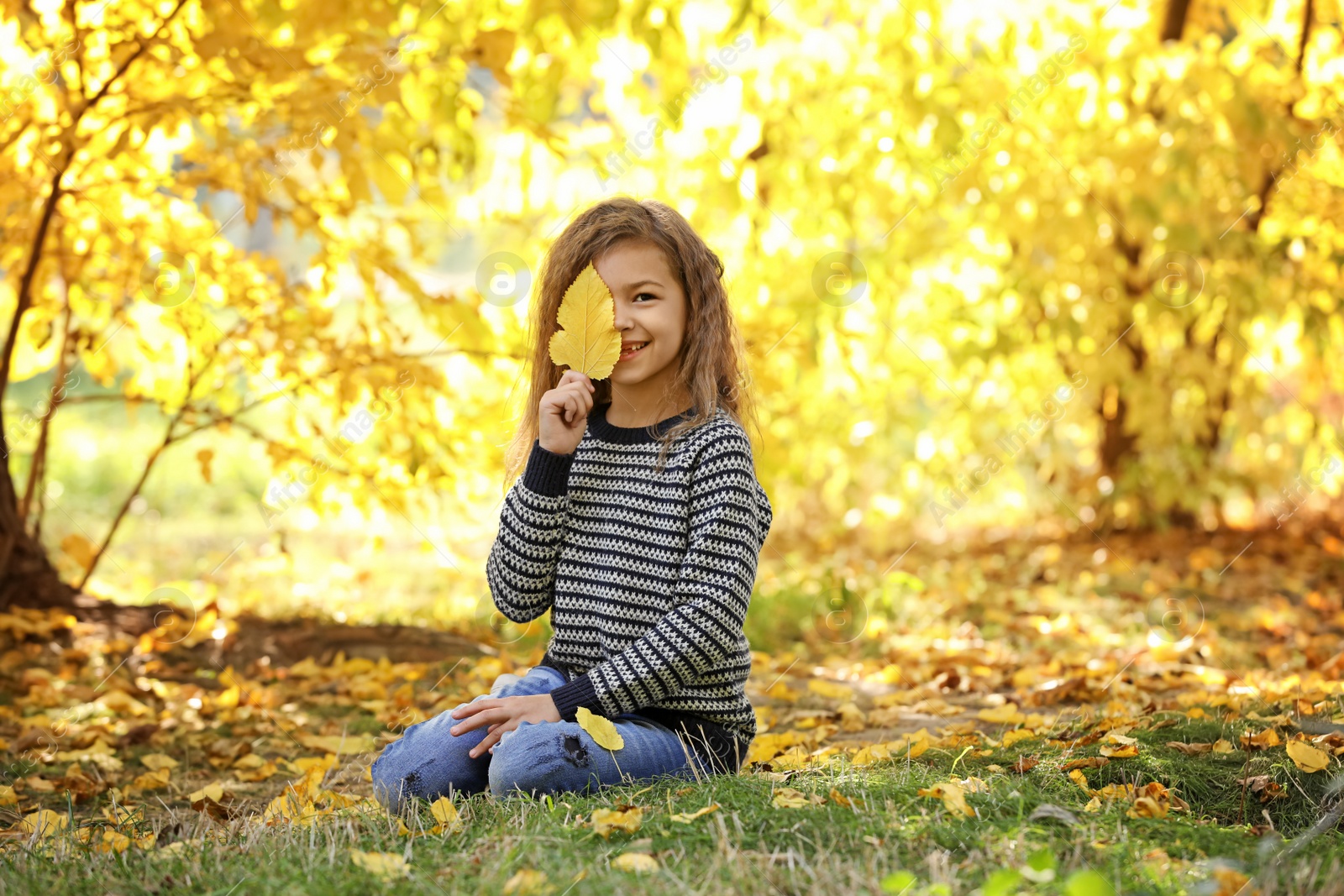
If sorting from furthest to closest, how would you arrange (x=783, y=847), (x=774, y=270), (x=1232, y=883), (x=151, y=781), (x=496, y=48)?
1. (x=774, y=270)
2. (x=496, y=48)
3. (x=151, y=781)
4. (x=783, y=847)
5. (x=1232, y=883)

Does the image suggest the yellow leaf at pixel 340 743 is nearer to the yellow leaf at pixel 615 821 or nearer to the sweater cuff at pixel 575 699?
the sweater cuff at pixel 575 699

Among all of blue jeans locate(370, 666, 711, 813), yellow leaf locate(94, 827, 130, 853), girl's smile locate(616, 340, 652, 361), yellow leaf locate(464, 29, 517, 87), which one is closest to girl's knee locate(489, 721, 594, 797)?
blue jeans locate(370, 666, 711, 813)

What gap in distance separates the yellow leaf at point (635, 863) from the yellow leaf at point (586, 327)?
0.82m

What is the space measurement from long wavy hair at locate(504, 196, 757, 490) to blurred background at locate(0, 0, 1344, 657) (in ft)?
0.50

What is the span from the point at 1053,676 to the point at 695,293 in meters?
1.81

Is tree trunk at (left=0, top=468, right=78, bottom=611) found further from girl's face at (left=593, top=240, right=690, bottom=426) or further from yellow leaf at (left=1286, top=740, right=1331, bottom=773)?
yellow leaf at (left=1286, top=740, right=1331, bottom=773)

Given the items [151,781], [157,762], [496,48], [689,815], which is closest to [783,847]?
[689,815]

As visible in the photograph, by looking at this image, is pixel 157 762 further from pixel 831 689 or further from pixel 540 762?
pixel 831 689

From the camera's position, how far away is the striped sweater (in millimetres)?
1785

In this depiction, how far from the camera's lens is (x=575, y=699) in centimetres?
178

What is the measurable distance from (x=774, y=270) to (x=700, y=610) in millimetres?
2693

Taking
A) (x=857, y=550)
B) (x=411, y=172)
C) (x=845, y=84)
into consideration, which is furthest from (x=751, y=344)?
(x=857, y=550)

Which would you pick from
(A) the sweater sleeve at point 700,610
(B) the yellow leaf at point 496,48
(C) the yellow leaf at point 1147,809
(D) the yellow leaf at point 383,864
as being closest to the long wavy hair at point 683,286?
(A) the sweater sleeve at point 700,610

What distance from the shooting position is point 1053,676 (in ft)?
10.4
